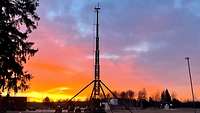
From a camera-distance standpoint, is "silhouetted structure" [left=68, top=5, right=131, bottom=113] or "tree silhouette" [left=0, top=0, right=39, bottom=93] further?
"silhouetted structure" [left=68, top=5, right=131, bottom=113]

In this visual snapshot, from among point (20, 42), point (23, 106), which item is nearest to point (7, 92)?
point (20, 42)

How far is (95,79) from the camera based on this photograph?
198 feet

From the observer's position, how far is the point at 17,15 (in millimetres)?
29578

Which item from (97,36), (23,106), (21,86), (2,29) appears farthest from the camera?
(23,106)

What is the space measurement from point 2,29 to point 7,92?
4404 millimetres

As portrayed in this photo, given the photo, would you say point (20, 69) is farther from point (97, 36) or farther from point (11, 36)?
point (97, 36)

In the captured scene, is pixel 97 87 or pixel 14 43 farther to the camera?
pixel 97 87

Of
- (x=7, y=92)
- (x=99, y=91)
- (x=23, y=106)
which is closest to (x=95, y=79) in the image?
(x=99, y=91)

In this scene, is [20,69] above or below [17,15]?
below

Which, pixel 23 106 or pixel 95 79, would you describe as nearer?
pixel 95 79

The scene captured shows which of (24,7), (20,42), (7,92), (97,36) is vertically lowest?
(7,92)

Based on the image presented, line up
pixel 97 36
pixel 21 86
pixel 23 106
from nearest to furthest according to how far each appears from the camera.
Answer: pixel 21 86, pixel 97 36, pixel 23 106

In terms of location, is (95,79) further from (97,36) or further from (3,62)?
(3,62)

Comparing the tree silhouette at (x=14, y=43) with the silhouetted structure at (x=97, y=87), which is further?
the silhouetted structure at (x=97, y=87)
